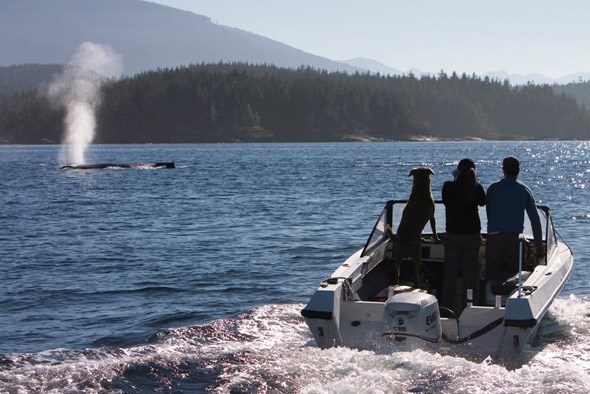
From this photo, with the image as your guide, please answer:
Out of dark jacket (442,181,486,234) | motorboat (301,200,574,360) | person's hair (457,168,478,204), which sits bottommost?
motorboat (301,200,574,360)

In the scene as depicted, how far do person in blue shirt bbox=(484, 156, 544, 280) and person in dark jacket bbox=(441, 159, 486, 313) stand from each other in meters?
0.19

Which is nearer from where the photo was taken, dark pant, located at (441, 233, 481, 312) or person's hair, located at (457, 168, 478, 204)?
person's hair, located at (457, 168, 478, 204)

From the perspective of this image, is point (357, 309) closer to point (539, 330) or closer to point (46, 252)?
point (539, 330)

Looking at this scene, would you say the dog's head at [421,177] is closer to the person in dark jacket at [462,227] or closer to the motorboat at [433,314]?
the person in dark jacket at [462,227]

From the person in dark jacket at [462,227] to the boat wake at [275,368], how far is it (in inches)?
57.6

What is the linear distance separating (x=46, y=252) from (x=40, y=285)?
5922 mm

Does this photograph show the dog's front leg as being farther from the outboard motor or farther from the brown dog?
the outboard motor

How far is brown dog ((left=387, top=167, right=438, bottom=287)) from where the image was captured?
14.0 metres

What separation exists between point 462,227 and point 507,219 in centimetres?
65

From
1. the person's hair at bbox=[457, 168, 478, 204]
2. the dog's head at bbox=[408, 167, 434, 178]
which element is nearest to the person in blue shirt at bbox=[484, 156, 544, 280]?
the person's hair at bbox=[457, 168, 478, 204]

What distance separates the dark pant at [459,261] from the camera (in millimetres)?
13305

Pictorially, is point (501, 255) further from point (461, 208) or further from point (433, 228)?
point (433, 228)

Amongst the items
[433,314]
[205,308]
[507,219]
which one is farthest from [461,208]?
[205,308]

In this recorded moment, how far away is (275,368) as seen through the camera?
1162 centimetres
